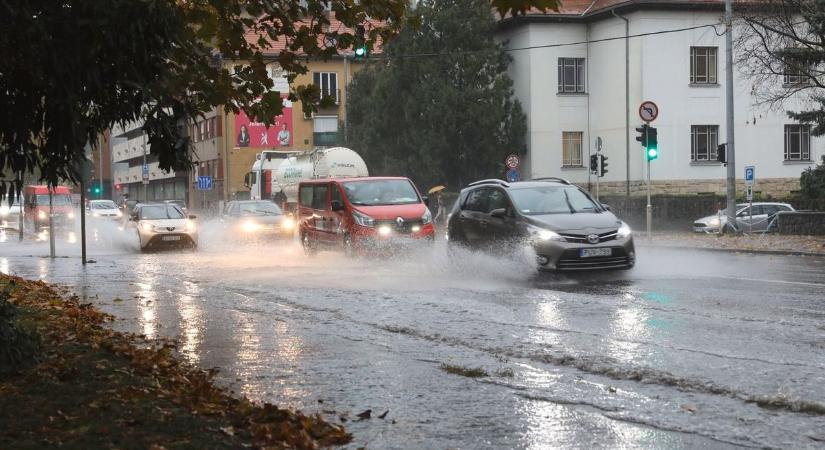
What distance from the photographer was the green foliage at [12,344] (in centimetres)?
709

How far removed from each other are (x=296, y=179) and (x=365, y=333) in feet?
107

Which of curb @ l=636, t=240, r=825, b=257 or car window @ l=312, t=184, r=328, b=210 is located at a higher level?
car window @ l=312, t=184, r=328, b=210

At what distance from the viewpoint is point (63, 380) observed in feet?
22.8

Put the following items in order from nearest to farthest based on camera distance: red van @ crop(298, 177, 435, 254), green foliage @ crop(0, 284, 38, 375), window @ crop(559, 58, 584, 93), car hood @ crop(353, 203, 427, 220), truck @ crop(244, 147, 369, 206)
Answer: green foliage @ crop(0, 284, 38, 375)
red van @ crop(298, 177, 435, 254)
car hood @ crop(353, 203, 427, 220)
truck @ crop(244, 147, 369, 206)
window @ crop(559, 58, 584, 93)

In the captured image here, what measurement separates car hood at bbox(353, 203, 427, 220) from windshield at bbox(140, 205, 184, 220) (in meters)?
9.26

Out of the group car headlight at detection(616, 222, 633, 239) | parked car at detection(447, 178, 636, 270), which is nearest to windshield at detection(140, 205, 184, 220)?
parked car at detection(447, 178, 636, 270)

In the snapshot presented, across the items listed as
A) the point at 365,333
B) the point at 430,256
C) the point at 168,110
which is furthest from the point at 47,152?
the point at 430,256

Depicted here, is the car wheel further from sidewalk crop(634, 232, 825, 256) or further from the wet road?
sidewalk crop(634, 232, 825, 256)

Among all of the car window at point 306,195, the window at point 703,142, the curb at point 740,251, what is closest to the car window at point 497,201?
the car window at point 306,195

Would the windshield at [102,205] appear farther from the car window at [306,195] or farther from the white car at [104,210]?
the car window at [306,195]

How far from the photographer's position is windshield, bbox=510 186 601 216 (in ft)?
56.5

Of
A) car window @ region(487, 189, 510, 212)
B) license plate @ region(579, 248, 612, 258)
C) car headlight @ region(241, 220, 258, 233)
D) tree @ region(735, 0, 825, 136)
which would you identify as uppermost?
tree @ region(735, 0, 825, 136)

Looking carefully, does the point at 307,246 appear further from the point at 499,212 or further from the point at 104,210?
the point at 104,210

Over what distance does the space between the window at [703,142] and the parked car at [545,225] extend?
27.9 meters
